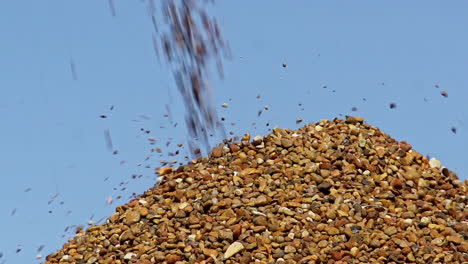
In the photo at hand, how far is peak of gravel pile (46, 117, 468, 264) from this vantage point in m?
6.68

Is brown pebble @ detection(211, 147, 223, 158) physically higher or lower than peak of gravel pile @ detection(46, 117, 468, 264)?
higher

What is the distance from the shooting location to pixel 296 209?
7.12m

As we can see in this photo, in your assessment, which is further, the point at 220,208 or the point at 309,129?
the point at 309,129

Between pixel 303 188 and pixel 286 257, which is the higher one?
pixel 303 188

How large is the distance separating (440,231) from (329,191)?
3.58 ft

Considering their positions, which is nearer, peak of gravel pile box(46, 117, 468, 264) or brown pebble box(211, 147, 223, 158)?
peak of gravel pile box(46, 117, 468, 264)

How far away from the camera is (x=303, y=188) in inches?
293

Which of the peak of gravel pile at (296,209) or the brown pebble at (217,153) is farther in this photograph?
the brown pebble at (217,153)

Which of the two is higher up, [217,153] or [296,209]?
[217,153]

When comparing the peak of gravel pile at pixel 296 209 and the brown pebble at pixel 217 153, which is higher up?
the brown pebble at pixel 217 153

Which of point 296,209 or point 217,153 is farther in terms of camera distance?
point 217,153

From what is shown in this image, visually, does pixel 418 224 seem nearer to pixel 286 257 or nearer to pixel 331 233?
pixel 331 233

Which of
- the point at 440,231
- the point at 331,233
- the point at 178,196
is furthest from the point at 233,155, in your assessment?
the point at 440,231

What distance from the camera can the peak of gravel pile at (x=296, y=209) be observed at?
Answer: 668 centimetres
